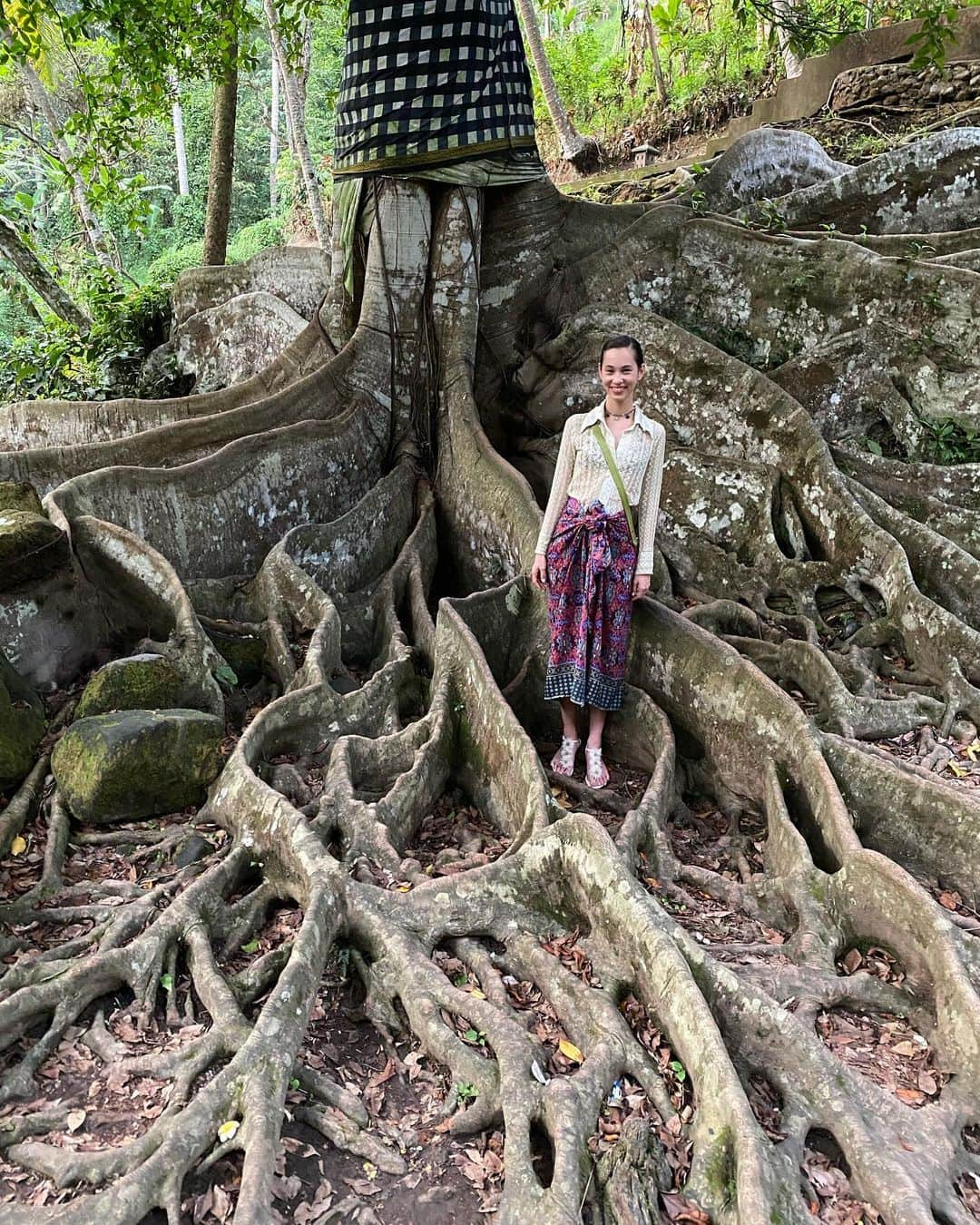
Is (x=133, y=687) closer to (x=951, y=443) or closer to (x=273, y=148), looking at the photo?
(x=951, y=443)

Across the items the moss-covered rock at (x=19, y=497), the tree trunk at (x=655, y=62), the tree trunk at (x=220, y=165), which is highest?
the tree trunk at (x=655, y=62)

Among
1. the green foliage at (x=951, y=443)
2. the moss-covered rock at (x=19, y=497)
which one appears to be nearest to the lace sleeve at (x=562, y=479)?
the moss-covered rock at (x=19, y=497)

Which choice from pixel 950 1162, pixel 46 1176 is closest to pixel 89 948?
pixel 46 1176

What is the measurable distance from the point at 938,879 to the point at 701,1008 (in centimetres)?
139

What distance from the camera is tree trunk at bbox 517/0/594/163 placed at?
12.8 meters

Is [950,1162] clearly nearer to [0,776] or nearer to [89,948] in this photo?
[89,948]

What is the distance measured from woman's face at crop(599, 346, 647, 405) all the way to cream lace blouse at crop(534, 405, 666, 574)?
0.14 metres

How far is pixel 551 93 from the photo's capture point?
1386cm

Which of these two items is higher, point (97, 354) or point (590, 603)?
point (97, 354)

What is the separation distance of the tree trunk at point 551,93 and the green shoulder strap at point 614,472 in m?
11.3

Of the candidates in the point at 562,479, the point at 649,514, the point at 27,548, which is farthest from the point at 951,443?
the point at 27,548

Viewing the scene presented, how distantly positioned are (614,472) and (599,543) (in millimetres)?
302

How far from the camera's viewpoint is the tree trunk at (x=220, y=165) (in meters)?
9.60

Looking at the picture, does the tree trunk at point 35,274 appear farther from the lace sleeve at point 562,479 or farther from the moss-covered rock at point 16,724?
the lace sleeve at point 562,479
